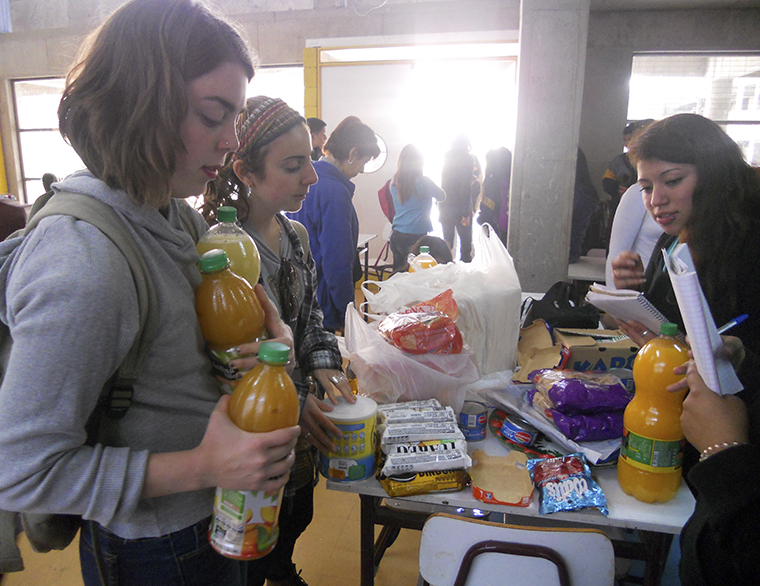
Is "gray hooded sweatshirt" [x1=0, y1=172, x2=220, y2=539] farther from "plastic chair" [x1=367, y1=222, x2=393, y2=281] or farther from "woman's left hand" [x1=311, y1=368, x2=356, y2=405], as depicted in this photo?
"plastic chair" [x1=367, y1=222, x2=393, y2=281]

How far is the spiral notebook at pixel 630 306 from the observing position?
1.31 m

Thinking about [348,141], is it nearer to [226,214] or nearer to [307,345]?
[307,345]

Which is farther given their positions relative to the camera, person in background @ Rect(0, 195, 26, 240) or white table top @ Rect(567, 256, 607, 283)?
white table top @ Rect(567, 256, 607, 283)

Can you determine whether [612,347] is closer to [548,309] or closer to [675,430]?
[548,309]

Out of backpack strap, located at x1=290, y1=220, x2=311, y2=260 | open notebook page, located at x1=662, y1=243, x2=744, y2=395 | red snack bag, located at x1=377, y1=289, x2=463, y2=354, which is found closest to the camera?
open notebook page, located at x1=662, y1=243, x2=744, y2=395

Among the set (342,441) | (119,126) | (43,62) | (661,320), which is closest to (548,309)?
(661,320)

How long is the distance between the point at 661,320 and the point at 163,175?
4.19ft

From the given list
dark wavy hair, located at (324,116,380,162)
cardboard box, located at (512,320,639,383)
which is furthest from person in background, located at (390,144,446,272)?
cardboard box, located at (512,320,639,383)

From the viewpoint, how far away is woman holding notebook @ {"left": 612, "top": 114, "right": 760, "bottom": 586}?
0.80 meters

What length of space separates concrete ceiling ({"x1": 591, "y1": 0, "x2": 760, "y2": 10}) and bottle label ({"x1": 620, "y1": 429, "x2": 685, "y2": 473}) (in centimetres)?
600

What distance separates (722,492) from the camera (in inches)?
32.0

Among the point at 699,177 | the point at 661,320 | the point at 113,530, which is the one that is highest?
the point at 699,177

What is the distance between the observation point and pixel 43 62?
309 inches

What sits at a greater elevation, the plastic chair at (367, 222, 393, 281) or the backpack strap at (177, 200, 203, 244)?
the backpack strap at (177, 200, 203, 244)
